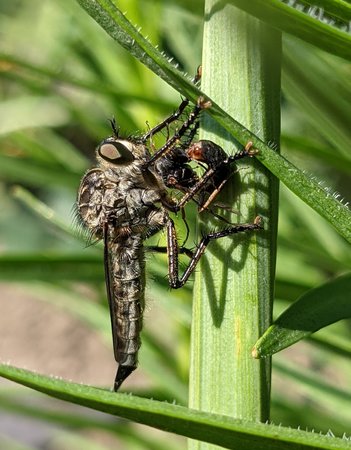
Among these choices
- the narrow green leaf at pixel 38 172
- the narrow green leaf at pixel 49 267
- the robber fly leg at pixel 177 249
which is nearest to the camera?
the robber fly leg at pixel 177 249

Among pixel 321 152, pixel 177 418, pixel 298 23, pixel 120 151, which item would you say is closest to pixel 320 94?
pixel 321 152

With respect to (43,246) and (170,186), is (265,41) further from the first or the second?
(43,246)

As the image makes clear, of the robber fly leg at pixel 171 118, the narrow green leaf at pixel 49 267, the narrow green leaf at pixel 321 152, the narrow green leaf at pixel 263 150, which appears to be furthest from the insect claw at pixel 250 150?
the narrow green leaf at pixel 49 267

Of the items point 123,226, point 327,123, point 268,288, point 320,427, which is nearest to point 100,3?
point 268,288

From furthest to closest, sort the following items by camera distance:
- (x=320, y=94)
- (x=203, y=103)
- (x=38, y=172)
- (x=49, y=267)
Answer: (x=38, y=172) → (x=49, y=267) → (x=320, y=94) → (x=203, y=103)

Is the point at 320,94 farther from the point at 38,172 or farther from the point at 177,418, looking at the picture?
the point at 38,172

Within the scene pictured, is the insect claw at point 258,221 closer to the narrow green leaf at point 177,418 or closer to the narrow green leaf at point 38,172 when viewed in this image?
the narrow green leaf at point 177,418
